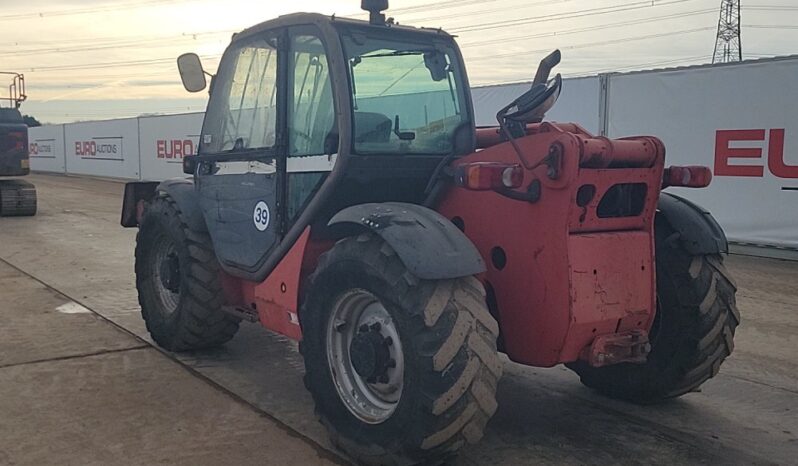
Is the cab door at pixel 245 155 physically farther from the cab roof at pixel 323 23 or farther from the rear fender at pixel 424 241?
the rear fender at pixel 424 241

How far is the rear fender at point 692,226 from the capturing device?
15.1 feet

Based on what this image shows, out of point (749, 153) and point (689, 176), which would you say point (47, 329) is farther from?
point (749, 153)

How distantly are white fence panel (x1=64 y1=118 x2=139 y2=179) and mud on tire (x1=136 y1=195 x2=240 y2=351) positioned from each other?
876 inches

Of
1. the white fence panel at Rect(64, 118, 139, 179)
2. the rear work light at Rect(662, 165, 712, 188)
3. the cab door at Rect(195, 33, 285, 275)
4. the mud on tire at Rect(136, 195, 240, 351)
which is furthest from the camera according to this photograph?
the white fence panel at Rect(64, 118, 139, 179)

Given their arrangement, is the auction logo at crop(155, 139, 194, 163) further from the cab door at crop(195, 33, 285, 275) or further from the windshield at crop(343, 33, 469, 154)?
the windshield at crop(343, 33, 469, 154)

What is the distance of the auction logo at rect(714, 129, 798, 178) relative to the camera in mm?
10836

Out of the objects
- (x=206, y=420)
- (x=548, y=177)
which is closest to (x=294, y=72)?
(x=548, y=177)

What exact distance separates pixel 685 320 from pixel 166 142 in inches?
893

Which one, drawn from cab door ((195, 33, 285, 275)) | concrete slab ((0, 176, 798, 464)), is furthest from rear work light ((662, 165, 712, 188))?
cab door ((195, 33, 285, 275))

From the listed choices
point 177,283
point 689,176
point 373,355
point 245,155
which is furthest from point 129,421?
point 689,176

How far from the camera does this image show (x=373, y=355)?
385cm

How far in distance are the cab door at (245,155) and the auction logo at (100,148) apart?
25.1m

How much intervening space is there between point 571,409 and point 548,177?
1734mm

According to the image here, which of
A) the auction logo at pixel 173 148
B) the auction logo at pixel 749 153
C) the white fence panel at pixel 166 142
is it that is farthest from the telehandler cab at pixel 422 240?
the auction logo at pixel 173 148
